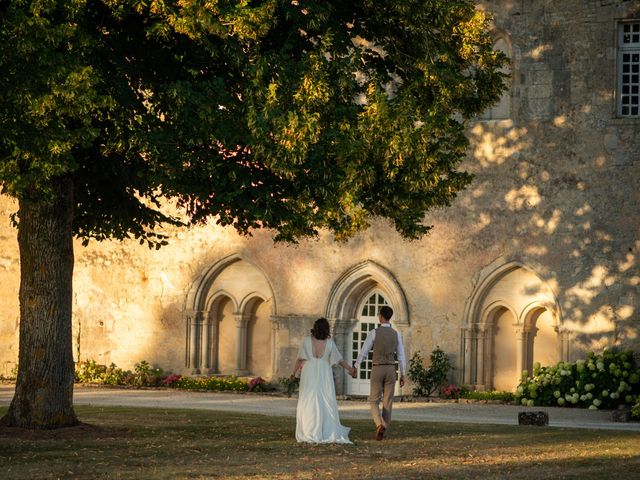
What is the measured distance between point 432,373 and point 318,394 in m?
8.58

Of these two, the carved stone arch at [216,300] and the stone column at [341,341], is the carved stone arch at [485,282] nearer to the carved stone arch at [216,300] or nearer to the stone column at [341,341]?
the stone column at [341,341]

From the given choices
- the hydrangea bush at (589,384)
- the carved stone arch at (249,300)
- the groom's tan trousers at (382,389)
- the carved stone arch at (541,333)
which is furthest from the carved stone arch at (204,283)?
the groom's tan trousers at (382,389)

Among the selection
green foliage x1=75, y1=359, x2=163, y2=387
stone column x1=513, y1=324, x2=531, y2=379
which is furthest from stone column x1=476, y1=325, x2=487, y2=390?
green foliage x1=75, y1=359, x2=163, y2=387

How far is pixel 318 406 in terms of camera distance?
1440 cm

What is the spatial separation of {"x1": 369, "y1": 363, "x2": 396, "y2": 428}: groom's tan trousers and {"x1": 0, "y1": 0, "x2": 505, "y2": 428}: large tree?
164cm

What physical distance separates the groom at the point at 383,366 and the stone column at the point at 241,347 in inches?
411

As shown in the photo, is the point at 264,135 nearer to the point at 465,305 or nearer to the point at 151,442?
the point at 151,442

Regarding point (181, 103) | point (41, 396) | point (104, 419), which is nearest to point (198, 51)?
point (181, 103)

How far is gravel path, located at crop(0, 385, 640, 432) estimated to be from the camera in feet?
61.9

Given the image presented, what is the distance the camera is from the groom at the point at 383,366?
48.5 ft

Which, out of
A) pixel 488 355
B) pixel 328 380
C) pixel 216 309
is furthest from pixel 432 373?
pixel 328 380

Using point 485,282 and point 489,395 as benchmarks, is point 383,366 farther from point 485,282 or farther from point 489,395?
point 485,282

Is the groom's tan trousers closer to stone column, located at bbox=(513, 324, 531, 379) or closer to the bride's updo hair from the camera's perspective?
the bride's updo hair

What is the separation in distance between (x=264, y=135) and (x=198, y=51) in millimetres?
1617
